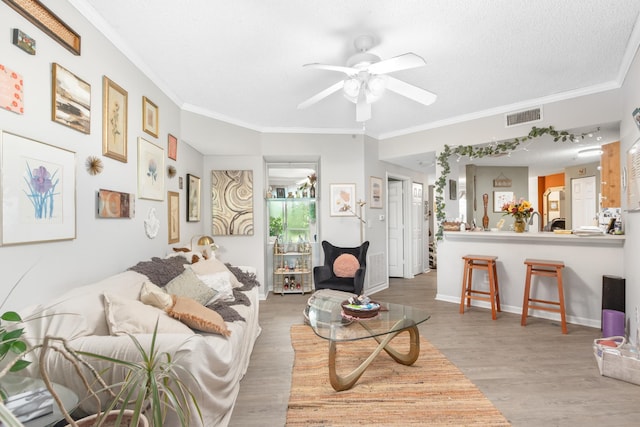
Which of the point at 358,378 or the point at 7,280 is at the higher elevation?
the point at 7,280

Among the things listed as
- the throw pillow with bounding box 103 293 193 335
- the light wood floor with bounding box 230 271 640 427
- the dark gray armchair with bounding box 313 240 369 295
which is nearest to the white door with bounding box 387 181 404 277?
the dark gray armchair with bounding box 313 240 369 295

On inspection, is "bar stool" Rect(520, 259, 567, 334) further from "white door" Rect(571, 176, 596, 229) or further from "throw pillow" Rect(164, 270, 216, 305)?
"throw pillow" Rect(164, 270, 216, 305)

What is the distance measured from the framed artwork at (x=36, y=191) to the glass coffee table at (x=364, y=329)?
68.5 inches

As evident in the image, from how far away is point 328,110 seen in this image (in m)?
3.88

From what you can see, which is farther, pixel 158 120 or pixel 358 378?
pixel 158 120

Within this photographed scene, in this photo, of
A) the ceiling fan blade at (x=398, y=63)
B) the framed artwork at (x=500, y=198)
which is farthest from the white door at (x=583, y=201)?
the ceiling fan blade at (x=398, y=63)

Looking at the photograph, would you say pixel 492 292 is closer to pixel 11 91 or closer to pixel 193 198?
pixel 193 198

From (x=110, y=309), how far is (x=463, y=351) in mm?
2753

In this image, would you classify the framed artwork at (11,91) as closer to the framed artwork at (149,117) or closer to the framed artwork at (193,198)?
the framed artwork at (149,117)

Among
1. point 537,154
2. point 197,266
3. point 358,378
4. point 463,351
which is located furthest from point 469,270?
point 197,266

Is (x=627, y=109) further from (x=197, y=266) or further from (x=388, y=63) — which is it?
(x=197, y=266)

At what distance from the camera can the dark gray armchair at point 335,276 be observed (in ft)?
12.5

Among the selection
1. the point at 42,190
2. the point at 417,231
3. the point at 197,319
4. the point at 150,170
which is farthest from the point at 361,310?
the point at 417,231

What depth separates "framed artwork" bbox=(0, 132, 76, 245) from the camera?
151cm
